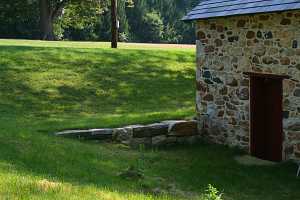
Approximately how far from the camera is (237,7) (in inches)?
459

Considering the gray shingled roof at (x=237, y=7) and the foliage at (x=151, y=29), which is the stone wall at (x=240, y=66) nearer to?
the gray shingled roof at (x=237, y=7)

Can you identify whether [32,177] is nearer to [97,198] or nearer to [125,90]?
[97,198]

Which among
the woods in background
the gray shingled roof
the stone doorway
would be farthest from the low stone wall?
the woods in background

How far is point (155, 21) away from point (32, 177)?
66366mm

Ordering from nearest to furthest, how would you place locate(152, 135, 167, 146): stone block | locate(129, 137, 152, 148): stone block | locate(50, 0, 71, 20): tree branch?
locate(129, 137, 152, 148): stone block, locate(152, 135, 167, 146): stone block, locate(50, 0, 71, 20): tree branch

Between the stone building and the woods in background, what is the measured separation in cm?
2728

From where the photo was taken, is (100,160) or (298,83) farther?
(298,83)

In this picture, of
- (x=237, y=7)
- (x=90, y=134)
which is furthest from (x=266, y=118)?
(x=90, y=134)

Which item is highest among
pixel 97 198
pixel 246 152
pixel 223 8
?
pixel 223 8

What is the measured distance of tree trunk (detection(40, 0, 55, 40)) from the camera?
132ft

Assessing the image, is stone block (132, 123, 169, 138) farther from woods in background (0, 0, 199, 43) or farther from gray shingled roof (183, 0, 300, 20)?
woods in background (0, 0, 199, 43)

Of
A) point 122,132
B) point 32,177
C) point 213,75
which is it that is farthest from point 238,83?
point 32,177

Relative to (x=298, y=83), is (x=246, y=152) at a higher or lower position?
lower

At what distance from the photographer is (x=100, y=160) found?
31.3 ft
